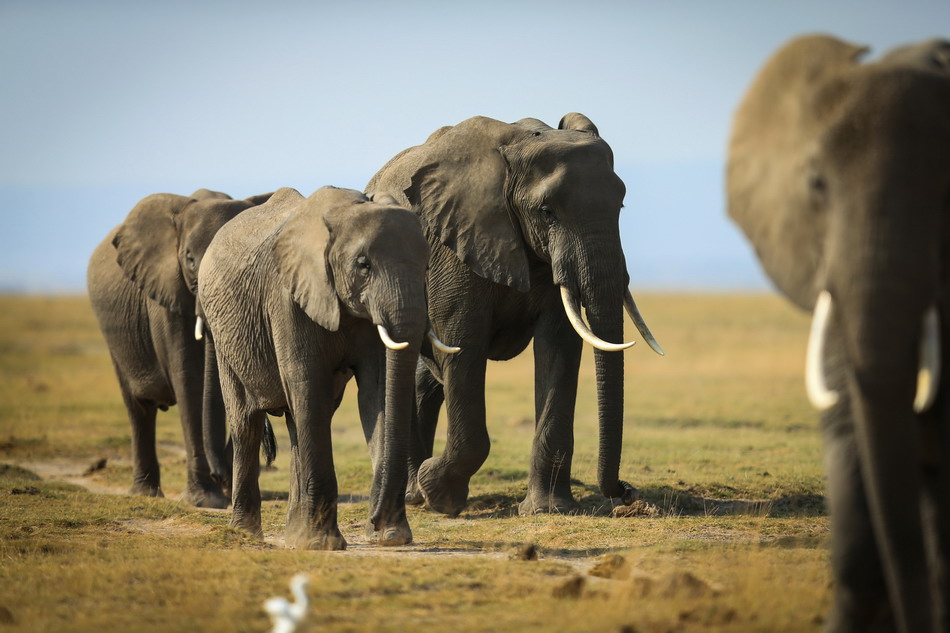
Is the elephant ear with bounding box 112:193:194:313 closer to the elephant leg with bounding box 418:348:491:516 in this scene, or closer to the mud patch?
the mud patch

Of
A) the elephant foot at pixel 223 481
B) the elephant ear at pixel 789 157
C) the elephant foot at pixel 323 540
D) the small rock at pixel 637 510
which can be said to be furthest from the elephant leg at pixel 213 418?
the elephant ear at pixel 789 157

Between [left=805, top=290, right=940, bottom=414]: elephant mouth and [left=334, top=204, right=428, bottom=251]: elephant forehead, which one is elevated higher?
[left=334, top=204, right=428, bottom=251]: elephant forehead

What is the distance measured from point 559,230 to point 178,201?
5.94 meters

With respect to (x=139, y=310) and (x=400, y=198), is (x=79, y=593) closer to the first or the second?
(x=400, y=198)

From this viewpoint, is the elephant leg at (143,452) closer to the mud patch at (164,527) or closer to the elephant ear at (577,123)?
the mud patch at (164,527)

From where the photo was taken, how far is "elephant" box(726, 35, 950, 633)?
208 inches

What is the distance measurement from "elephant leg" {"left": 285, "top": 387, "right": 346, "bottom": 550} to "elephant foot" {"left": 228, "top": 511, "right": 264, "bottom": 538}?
1.12 metres

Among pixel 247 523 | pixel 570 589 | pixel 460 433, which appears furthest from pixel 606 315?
pixel 570 589

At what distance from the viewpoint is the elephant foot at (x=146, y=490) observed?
1489 cm

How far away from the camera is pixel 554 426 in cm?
1191

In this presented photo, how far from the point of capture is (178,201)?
1571 centimetres

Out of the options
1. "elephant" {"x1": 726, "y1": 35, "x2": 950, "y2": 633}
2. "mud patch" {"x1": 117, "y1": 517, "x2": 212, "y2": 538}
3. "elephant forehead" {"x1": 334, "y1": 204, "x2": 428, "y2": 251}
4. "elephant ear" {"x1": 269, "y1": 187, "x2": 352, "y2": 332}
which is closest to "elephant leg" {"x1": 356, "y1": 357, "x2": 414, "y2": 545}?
"elephant ear" {"x1": 269, "y1": 187, "x2": 352, "y2": 332}

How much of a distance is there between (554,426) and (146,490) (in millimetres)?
5416

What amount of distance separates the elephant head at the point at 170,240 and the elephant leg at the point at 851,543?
32.1ft
